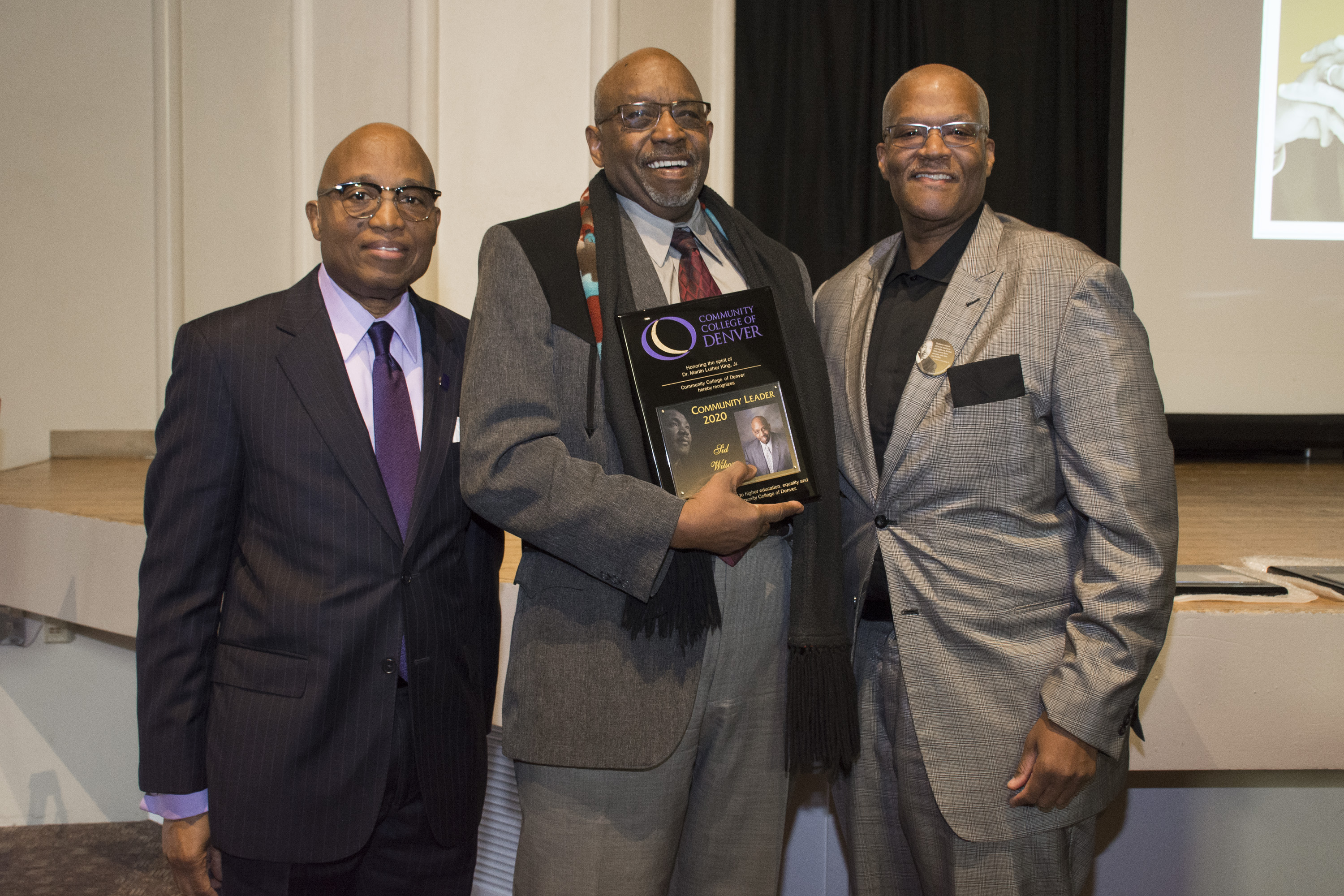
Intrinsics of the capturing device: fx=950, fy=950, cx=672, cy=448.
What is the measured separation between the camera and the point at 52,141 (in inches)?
168

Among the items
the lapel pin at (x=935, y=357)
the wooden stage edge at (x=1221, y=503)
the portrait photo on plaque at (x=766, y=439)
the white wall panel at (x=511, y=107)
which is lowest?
the wooden stage edge at (x=1221, y=503)

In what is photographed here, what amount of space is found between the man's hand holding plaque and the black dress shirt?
0.29 metres

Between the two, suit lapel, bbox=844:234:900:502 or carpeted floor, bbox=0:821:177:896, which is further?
carpeted floor, bbox=0:821:177:896

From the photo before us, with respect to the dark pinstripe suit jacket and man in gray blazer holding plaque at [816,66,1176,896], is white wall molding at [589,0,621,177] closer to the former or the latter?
man in gray blazer holding plaque at [816,66,1176,896]

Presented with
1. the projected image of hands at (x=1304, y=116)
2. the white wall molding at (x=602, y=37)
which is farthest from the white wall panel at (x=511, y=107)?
the projected image of hands at (x=1304, y=116)

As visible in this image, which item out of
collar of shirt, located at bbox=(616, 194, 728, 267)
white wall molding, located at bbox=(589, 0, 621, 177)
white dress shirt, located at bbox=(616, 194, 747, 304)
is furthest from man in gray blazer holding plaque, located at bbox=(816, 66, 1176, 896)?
white wall molding, located at bbox=(589, 0, 621, 177)

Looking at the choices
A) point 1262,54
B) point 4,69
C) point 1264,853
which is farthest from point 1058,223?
point 4,69

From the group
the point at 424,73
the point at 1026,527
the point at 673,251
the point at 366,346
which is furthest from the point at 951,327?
the point at 424,73

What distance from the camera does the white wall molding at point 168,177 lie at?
14.1 feet

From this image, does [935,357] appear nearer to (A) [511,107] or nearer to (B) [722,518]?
(B) [722,518]

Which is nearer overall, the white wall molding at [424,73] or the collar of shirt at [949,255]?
the collar of shirt at [949,255]

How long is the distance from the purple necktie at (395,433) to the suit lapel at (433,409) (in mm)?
17

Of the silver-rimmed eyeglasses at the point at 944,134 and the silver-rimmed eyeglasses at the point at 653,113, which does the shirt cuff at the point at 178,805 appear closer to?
the silver-rimmed eyeglasses at the point at 653,113

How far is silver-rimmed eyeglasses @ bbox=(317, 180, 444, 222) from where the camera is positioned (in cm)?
149
